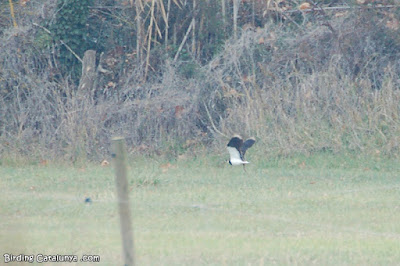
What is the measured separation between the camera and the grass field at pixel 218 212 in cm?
645

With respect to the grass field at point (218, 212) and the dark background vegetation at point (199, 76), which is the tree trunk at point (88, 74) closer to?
the dark background vegetation at point (199, 76)

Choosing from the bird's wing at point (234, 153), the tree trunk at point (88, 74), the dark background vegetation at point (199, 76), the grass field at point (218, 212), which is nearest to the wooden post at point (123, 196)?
the grass field at point (218, 212)

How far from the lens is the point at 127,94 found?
16.0 metres

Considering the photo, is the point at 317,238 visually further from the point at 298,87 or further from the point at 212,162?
the point at 298,87

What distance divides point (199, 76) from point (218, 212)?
7602mm

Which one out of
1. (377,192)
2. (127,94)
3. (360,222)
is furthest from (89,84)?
(360,222)

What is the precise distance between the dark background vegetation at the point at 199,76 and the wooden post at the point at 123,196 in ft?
30.3

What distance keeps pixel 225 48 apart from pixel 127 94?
96.2 inches

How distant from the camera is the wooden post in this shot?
3.99 meters

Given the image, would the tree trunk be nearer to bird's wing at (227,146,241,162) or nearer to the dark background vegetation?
the dark background vegetation

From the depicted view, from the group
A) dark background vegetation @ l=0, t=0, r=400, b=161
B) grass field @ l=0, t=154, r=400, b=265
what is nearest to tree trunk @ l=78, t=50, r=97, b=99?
dark background vegetation @ l=0, t=0, r=400, b=161

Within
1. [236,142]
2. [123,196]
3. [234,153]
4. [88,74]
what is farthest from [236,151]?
[123,196]

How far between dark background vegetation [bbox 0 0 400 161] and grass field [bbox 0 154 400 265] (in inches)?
43.6

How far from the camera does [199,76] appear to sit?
1573 centimetres
